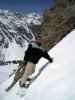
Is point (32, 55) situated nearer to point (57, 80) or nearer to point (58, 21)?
point (57, 80)

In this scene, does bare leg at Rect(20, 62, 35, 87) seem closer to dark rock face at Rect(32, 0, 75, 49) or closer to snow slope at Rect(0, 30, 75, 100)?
snow slope at Rect(0, 30, 75, 100)

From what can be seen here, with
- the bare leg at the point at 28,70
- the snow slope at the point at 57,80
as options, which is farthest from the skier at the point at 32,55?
the snow slope at the point at 57,80

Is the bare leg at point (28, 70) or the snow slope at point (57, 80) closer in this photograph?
the snow slope at point (57, 80)

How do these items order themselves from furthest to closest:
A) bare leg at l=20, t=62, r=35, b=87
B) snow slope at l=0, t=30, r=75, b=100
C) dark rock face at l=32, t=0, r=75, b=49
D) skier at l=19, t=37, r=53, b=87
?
dark rock face at l=32, t=0, r=75, b=49 < skier at l=19, t=37, r=53, b=87 < bare leg at l=20, t=62, r=35, b=87 < snow slope at l=0, t=30, r=75, b=100

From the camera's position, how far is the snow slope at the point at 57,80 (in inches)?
453

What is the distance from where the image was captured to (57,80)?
12500mm

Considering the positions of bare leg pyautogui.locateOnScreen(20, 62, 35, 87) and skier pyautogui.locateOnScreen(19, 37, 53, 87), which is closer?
bare leg pyautogui.locateOnScreen(20, 62, 35, 87)

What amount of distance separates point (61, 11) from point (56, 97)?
10.6 meters

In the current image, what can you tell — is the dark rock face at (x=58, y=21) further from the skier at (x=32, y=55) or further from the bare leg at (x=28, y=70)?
the bare leg at (x=28, y=70)

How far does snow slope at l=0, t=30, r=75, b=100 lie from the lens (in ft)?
37.8

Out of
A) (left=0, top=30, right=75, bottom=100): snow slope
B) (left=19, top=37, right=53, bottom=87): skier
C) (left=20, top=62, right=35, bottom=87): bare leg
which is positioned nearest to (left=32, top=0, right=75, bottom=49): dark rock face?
(left=0, top=30, right=75, bottom=100): snow slope

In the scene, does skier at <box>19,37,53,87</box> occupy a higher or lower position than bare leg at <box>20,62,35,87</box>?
higher

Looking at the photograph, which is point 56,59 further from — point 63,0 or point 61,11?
point 63,0

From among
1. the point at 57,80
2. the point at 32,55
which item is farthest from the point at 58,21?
the point at 57,80
